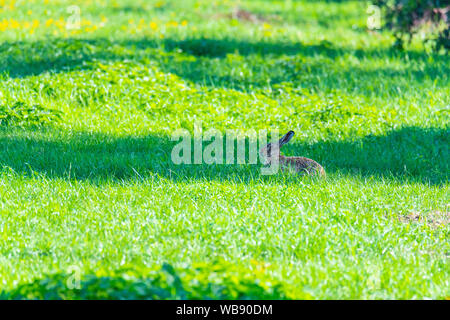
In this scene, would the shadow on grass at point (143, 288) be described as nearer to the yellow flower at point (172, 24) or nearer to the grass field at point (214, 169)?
the grass field at point (214, 169)

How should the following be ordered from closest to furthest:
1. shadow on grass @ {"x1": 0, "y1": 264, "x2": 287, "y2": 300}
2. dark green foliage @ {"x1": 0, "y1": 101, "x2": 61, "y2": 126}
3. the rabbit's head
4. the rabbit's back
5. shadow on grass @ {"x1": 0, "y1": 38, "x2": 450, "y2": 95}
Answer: shadow on grass @ {"x1": 0, "y1": 264, "x2": 287, "y2": 300} < the rabbit's back < the rabbit's head < dark green foliage @ {"x1": 0, "y1": 101, "x2": 61, "y2": 126} < shadow on grass @ {"x1": 0, "y1": 38, "x2": 450, "y2": 95}

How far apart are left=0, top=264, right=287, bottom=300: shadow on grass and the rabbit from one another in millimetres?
2395

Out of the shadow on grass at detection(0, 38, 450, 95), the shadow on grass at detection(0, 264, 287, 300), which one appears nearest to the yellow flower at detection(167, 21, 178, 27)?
the shadow on grass at detection(0, 38, 450, 95)

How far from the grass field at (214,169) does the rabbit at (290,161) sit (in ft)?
0.35

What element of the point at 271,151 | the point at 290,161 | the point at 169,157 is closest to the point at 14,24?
the point at 169,157

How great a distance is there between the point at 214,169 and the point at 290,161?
779mm

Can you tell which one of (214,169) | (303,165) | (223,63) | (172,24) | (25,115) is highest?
(172,24)

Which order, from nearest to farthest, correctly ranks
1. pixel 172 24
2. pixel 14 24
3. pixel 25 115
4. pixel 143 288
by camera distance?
pixel 143 288 → pixel 25 115 → pixel 14 24 → pixel 172 24

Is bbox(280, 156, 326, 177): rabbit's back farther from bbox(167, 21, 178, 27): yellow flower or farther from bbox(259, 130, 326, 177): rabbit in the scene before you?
bbox(167, 21, 178, 27): yellow flower

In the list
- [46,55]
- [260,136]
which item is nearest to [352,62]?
[260,136]

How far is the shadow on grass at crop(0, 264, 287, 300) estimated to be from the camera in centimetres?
382

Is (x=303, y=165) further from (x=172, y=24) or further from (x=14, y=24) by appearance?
(x=14, y=24)

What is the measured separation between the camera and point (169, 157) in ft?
22.5

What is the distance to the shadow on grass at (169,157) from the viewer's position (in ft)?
21.0
